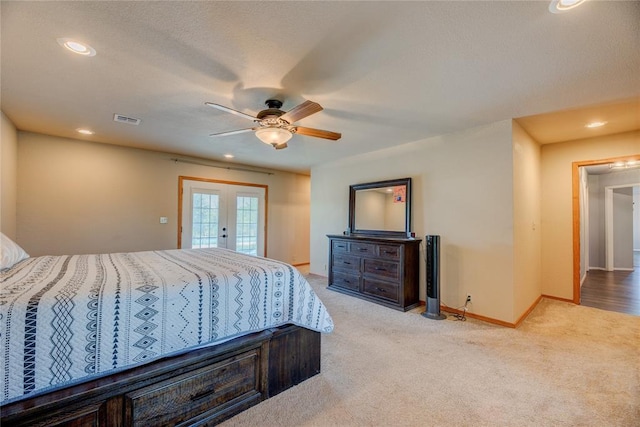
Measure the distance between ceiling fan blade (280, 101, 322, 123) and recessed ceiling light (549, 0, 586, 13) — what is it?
1.46m

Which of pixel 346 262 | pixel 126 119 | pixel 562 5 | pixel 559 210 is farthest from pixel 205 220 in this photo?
pixel 559 210

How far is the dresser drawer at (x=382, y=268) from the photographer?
378 centimetres

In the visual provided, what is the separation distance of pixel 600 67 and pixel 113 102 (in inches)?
170

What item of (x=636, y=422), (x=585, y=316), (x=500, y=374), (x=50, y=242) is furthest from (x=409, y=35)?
(x=50, y=242)

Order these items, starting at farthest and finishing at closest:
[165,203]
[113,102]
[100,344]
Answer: [165,203], [113,102], [100,344]

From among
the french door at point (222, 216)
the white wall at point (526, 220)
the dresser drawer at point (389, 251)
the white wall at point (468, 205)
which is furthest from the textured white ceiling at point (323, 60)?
the french door at point (222, 216)

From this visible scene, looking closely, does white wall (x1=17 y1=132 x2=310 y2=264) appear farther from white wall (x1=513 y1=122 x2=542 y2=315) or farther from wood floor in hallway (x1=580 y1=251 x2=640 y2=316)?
wood floor in hallway (x1=580 y1=251 x2=640 y2=316)

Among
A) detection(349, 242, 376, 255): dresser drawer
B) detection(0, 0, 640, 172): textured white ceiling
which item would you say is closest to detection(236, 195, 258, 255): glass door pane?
detection(349, 242, 376, 255): dresser drawer

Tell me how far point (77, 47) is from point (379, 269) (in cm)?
389

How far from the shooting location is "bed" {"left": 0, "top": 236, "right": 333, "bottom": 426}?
3.85 feet

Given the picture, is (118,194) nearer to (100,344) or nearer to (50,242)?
(50,242)

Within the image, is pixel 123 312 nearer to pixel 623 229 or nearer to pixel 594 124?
pixel 594 124

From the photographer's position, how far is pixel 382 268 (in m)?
3.94

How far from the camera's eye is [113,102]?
2.73m
